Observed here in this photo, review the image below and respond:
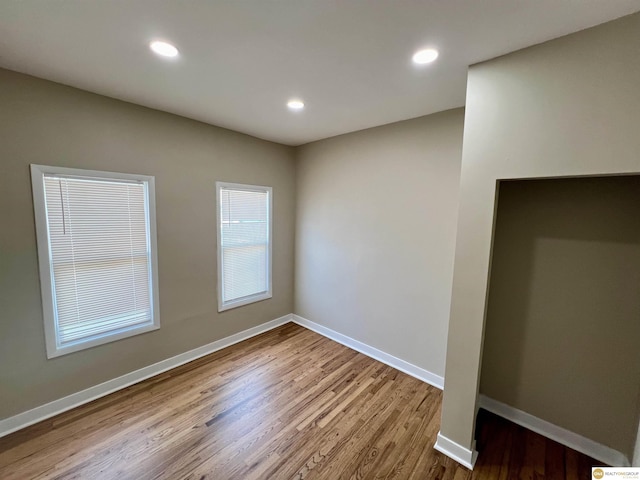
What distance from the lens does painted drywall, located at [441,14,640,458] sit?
121cm

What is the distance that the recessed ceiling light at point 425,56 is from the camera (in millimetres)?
1507

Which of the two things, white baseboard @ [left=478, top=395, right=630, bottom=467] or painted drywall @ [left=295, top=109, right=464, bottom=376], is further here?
painted drywall @ [left=295, top=109, right=464, bottom=376]

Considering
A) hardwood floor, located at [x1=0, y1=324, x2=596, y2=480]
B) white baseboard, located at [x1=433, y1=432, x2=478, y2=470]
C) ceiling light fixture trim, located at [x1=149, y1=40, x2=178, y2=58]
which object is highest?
ceiling light fixture trim, located at [x1=149, y1=40, x2=178, y2=58]

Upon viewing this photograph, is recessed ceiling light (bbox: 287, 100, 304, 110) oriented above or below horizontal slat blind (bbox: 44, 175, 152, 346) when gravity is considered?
above

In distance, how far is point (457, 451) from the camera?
1779mm

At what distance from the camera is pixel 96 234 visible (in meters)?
2.24

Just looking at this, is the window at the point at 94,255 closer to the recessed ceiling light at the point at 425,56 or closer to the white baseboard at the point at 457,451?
the recessed ceiling light at the point at 425,56

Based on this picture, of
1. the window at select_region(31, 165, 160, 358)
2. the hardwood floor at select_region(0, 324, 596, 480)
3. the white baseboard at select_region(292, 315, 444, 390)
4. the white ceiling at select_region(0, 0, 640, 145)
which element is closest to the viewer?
the white ceiling at select_region(0, 0, 640, 145)

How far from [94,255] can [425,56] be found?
3.03 metres

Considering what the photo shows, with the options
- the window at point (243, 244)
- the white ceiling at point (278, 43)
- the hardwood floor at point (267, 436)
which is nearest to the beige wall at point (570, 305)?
the hardwood floor at point (267, 436)

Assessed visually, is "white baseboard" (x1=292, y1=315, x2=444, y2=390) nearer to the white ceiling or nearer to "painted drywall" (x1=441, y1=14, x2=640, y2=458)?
"painted drywall" (x1=441, y1=14, x2=640, y2=458)

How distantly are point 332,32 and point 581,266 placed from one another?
7.48 ft

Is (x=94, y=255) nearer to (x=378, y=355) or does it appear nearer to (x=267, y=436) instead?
(x=267, y=436)

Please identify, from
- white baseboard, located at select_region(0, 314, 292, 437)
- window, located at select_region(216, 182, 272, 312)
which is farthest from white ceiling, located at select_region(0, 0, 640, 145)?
white baseboard, located at select_region(0, 314, 292, 437)
